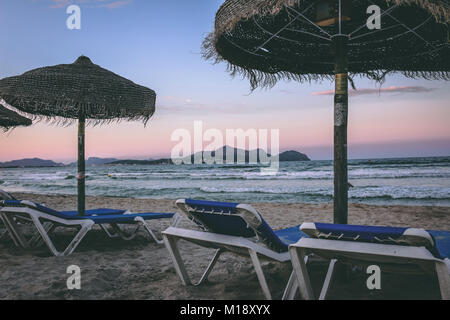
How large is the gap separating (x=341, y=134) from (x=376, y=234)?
4.01ft

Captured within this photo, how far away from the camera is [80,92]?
4609mm

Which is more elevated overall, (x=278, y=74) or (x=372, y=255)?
(x=278, y=74)

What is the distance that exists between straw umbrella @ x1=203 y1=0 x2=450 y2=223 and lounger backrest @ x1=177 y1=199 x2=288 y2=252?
2.70 feet

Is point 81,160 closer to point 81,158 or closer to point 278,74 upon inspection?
point 81,158

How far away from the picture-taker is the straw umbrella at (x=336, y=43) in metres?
2.99

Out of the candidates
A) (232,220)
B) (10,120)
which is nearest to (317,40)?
(232,220)

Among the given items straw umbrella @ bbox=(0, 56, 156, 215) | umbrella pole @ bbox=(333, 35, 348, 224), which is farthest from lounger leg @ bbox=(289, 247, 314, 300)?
straw umbrella @ bbox=(0, 56, 156, 215)

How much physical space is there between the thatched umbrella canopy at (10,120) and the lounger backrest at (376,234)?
7091 millimetres

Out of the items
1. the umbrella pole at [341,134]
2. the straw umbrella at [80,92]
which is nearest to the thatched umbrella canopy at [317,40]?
the umbrella pole at [341,134]

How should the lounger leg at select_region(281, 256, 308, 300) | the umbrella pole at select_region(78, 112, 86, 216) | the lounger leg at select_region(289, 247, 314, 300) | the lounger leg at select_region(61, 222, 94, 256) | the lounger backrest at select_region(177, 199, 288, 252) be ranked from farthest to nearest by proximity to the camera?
the umbrella pole at select_region(78, 112, 86, 216) → the lounger leg at select_region(61, 222, 94, 256) → the lounger leg at select_region(281, 256, 308, 300) → the lounger backrest at select_region(177, 199, 288, 252) → the lounger leg at select_region(289, 247, 314, 300)

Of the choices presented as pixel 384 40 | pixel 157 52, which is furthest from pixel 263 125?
pixel 384 40

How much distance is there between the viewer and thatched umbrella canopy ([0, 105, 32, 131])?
7160mm

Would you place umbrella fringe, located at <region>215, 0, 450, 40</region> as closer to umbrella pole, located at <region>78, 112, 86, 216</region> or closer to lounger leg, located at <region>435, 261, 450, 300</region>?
lounger leg, located at <region>435, 261, 450, 300</region>
